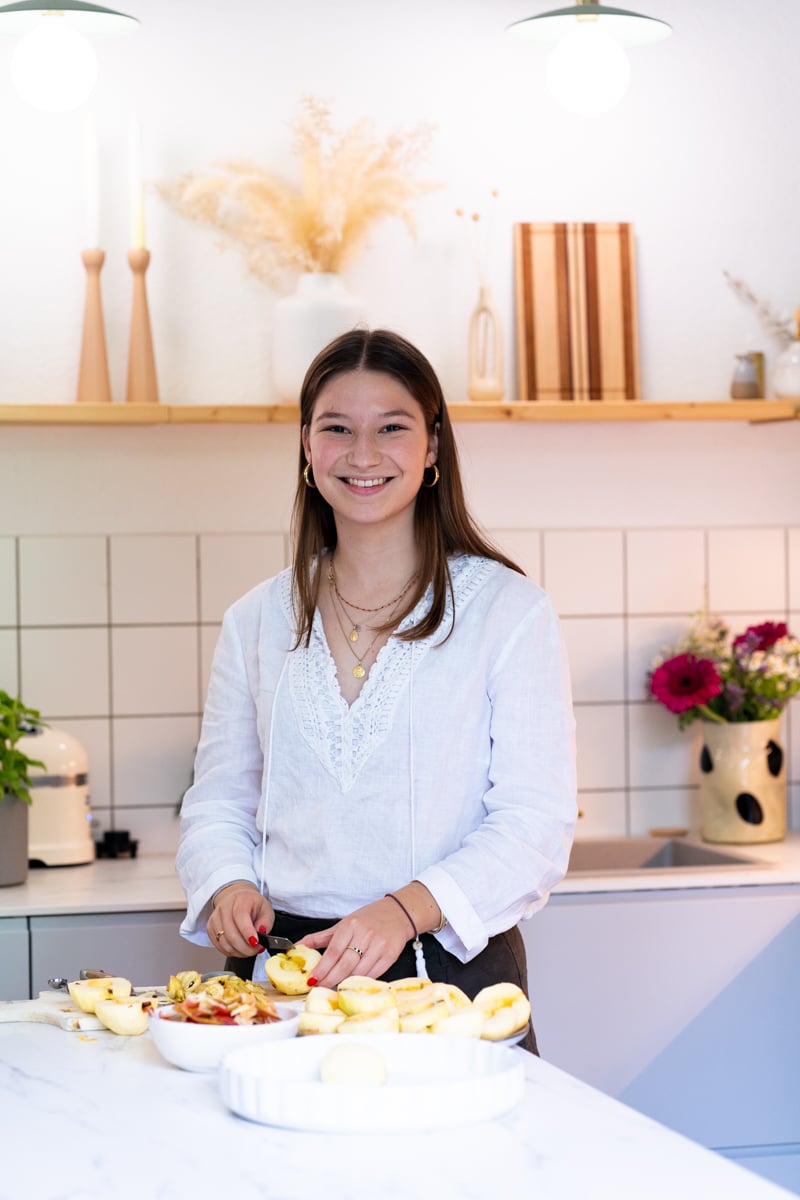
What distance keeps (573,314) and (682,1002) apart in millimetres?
1302

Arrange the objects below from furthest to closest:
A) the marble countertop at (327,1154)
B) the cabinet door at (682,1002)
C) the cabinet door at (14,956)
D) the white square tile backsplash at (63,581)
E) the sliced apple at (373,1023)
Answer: the white square tile backsplash at (63,581) → the cabinet door at (682,1002) → the cabinet door at (14,956) → the sliced apple at (373,1023) → the marble countertop at (327,1154)

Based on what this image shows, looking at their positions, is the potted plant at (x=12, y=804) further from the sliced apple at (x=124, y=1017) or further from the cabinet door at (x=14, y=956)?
the sliced apple at (x=124, y=1017)

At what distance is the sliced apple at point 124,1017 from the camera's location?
50.4 inches

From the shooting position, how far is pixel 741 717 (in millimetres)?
2846

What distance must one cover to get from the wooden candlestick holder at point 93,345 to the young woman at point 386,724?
92 cm

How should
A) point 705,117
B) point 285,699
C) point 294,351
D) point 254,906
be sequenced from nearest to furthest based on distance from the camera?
1. point 254,906
2. point 285,699
3. point 294,351
4. point 705,117

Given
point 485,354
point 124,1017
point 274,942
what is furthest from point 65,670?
point 124,1017

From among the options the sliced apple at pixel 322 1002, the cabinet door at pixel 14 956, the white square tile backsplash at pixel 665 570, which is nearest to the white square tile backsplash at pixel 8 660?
the cabinet door at pixel 14 956

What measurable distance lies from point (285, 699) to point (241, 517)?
1118 millimetres

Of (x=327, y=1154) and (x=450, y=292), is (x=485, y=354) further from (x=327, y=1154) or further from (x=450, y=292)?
(x=327, y=1154)

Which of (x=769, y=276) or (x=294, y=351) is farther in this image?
(x=769, y=276)

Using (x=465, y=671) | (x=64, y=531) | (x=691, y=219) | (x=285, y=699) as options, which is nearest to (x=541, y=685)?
(x=465, y=671)

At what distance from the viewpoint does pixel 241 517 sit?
2.87 metres

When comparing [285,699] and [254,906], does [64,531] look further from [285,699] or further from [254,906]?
[254,906]
